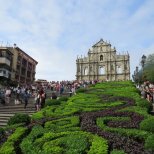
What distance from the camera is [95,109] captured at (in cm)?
1638

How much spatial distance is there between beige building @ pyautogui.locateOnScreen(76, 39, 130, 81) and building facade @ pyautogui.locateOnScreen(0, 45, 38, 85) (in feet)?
46.8

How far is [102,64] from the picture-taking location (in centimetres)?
9062

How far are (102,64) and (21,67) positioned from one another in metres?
25.6

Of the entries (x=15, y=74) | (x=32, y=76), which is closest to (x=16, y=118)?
(x=15, y=74)

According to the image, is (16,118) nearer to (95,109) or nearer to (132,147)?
(95,109)

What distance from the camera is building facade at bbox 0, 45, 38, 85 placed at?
72.6 meters

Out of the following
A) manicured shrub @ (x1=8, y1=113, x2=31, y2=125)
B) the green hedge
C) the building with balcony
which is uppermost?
the building with balcony

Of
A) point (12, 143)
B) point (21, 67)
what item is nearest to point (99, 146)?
point (12, 143)

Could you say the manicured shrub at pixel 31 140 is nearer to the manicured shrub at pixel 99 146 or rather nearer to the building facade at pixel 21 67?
the manicured shrub at pixel 99 146

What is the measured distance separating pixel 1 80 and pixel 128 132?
53462 mm

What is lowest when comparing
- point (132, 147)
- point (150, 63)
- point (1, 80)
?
point (132, 147)

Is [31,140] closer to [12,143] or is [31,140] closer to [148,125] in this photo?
[12,143]

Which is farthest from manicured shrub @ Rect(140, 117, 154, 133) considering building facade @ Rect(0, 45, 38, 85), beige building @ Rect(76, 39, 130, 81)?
beige building @ Rect(76, 39, 130, 81)

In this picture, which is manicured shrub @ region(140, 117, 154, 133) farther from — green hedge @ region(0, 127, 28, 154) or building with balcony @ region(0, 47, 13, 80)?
building with balcony @ region(0, 47, 13, 80)
